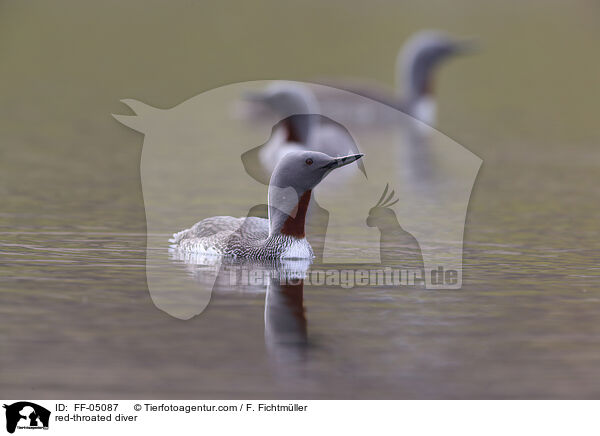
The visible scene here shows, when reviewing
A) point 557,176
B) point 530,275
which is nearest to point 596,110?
point 557,176

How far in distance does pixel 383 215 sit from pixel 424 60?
1132cm

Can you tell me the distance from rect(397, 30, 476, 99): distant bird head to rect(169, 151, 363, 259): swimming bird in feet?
44.1

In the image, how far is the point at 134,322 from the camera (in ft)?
23.4

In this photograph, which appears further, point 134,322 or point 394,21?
point 394,21

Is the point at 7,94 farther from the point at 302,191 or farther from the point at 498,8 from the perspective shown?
the point at 498,8

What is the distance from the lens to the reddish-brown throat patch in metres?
8.91

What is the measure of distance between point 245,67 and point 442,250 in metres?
16.0

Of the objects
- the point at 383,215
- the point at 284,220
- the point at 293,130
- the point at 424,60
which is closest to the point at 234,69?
the point at 424,60

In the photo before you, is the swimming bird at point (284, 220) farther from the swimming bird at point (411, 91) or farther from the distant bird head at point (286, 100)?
the swimming bird at point (411, 91)

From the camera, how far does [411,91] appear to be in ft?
73.4

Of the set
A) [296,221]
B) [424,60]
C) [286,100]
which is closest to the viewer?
[296,221]
